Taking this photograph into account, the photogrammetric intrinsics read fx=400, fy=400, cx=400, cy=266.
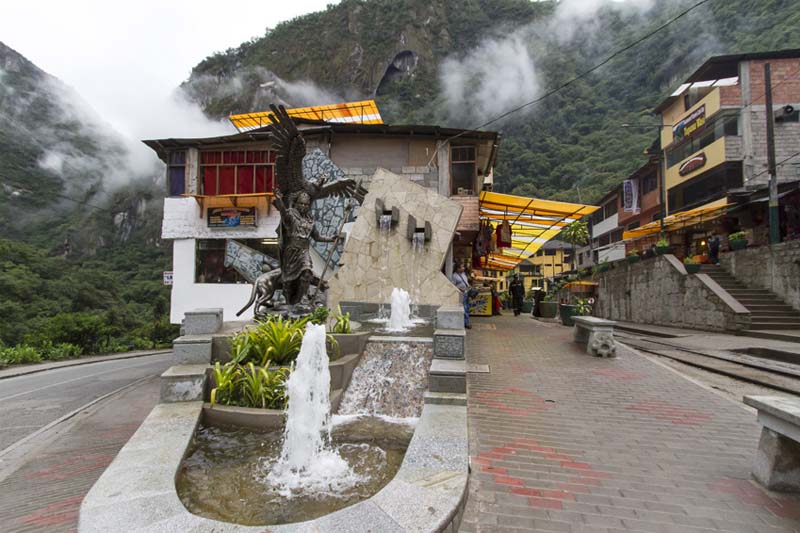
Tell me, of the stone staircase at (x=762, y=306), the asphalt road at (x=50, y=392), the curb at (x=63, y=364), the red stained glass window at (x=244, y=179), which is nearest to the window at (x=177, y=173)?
the red stained glass window at (x=244, y=179)

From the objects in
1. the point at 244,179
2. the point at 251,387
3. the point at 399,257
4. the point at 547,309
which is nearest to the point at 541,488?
the point at 251,387

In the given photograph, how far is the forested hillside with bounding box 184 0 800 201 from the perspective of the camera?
159ft

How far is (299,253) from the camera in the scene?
730cm

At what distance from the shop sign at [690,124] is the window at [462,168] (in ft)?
55.8

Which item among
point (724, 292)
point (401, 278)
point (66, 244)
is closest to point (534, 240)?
point (724, 292)

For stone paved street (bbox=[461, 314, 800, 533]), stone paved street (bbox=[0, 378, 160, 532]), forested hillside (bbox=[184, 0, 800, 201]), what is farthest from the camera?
forested hillside (bbox=[184, 0, 800, 201])

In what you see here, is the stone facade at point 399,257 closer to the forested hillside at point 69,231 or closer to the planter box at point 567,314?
the planter box at point 567,314

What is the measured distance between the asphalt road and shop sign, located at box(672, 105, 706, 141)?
2978 cm

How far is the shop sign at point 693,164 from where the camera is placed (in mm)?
23500

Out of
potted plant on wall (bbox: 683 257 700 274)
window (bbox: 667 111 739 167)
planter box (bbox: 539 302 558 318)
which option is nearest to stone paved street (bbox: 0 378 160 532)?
planter box (bbox: 539 302 558 318)

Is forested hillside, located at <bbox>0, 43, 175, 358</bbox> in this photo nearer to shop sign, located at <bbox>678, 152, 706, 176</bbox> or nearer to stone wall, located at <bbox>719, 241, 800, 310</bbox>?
stone wall, located at <bbox>719, 241, 800, 310</bbox>

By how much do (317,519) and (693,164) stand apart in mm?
29552

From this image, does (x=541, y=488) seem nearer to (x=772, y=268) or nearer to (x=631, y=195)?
(x=772, y=268)

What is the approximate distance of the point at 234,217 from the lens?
1836cm
